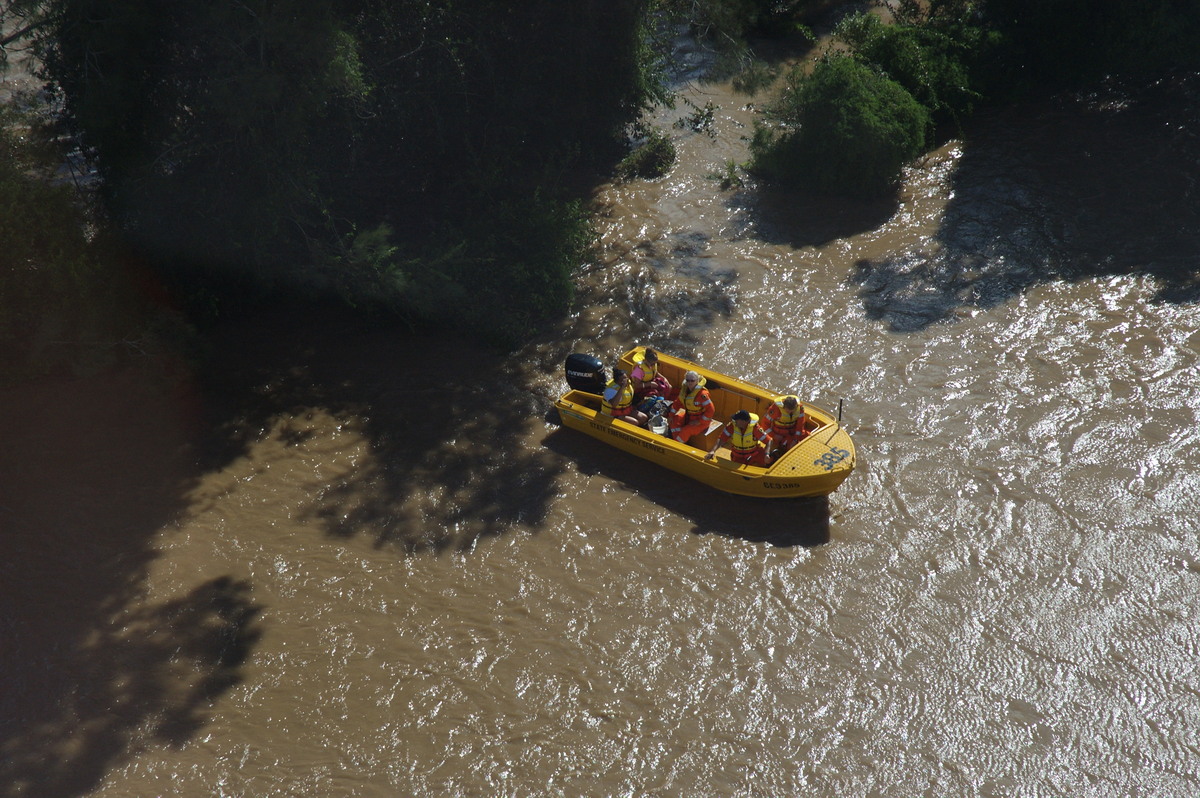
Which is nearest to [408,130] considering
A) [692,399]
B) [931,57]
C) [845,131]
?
[692,399]

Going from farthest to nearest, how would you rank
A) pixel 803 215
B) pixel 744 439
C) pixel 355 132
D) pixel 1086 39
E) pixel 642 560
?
pixel 1086 39 → pixel 803 215 → pixel 355 132 → pixel 744 439 → pixel 642 560

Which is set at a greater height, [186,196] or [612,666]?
[186,196]

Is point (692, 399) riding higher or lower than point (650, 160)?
lower

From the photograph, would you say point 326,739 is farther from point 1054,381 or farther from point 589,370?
point 1054,381

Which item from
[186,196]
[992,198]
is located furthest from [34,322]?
[992,198]

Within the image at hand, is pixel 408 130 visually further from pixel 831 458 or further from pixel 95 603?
pixel 831 458

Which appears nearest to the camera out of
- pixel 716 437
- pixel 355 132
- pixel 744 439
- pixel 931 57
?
pixel 744 439

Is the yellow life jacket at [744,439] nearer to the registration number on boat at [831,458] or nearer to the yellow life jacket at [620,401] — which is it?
the registration number on boat at [831,458]
